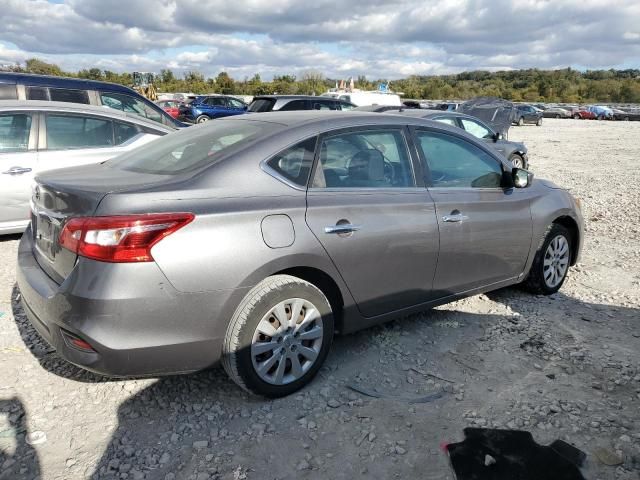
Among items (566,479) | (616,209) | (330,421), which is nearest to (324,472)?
(330,421)

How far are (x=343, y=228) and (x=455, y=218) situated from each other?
1.03m

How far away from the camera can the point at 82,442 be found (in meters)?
2.72

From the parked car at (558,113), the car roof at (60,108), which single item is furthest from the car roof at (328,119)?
the parked car at (558,113)

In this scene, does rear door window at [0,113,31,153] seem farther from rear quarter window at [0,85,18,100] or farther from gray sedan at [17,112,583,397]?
gray sedan at [17,112,583,397]

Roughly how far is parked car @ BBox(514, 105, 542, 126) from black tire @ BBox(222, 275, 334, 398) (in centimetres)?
3933

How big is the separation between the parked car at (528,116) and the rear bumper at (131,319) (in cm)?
3976

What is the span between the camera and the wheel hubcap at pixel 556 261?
15.6ft

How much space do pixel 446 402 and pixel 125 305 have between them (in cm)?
190

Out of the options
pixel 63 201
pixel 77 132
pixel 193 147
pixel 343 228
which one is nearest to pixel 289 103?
pixel 77 132

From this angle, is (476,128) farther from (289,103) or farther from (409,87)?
(409,87)

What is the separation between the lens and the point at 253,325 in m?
2.90

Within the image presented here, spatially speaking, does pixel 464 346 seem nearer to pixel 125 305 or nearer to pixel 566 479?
pixel 566 479

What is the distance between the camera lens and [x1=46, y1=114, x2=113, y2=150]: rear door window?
600cm

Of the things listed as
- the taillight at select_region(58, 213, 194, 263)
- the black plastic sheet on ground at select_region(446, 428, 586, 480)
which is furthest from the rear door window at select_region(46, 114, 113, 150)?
the black plastic sheet on ground at select_region(446, 428, 586, 480)
